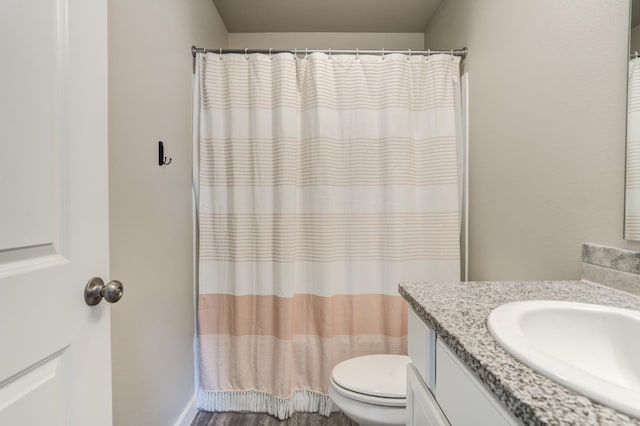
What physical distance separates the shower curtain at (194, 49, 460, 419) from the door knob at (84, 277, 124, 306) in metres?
0.89

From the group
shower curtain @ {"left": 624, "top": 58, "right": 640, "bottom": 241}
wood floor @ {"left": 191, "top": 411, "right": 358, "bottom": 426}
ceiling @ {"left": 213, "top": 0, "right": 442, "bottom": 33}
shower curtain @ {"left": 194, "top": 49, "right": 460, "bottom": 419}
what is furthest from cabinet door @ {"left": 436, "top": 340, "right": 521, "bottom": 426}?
ceiling @ {"left": 213, "top": 0, "right": 442, "bottom": 33}

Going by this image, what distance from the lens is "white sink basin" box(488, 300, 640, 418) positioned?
1.81 feet

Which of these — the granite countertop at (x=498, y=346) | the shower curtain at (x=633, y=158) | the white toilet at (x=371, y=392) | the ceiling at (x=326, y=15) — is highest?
the ceiling at (x=326, y=15)

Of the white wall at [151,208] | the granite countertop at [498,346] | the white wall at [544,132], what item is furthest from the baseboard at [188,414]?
the white wall at [544,132]

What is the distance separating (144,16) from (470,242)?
5.98 feet

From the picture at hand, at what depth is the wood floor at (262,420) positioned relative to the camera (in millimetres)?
1491

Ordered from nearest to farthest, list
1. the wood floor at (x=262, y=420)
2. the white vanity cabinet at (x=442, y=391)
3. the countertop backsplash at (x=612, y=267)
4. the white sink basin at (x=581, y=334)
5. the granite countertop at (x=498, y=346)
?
the granite countertop at (x=498, y=346)
the white vanity cabinet at (x=442, y=391)
the white sink basin at (x=581, y=334)
the countertop backsplash at (x=612, y=267)
the wood floor at (x=262, y=420)

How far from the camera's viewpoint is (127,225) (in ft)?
3.16

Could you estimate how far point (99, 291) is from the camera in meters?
0.62

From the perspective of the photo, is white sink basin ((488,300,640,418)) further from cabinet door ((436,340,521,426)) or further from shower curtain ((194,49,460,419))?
shower curtain ((194,49,460,419))

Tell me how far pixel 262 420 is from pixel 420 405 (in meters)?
1.17

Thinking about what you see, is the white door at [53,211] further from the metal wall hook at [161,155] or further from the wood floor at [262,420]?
the wood floor at [262,420]

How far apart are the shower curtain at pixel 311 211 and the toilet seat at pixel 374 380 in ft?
0.92

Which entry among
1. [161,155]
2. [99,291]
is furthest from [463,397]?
[161,155]
